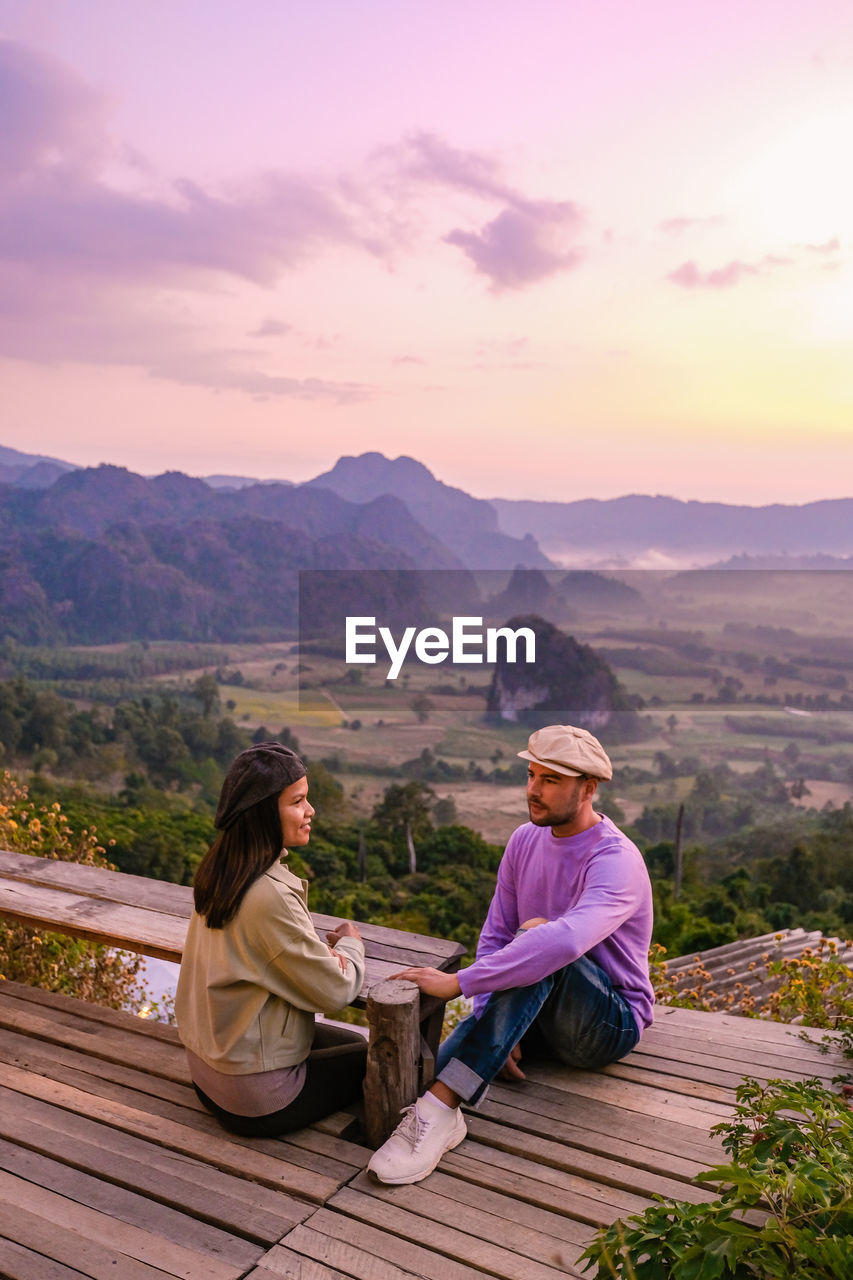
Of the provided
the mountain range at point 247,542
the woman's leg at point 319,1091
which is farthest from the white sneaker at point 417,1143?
the mountain range at point 247,542

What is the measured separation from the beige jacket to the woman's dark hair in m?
0.03

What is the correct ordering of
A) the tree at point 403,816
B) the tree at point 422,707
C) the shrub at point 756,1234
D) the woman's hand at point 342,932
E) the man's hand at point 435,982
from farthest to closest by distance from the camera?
the tree at point 422,707, the tree at point 403,816, the woman's hand at point 342,932, the man's hand at point 435,982, the shrub at point 756,1234

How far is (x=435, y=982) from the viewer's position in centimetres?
261

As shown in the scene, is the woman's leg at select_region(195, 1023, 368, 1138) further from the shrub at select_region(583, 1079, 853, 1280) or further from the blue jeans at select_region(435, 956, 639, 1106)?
the shrub at select_region(583, 1079, 853, 1280)

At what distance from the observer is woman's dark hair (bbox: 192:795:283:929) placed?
2340 millimetres

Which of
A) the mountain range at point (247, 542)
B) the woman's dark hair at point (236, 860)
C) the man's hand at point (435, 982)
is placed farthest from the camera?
the mountain range at point (247, 542)

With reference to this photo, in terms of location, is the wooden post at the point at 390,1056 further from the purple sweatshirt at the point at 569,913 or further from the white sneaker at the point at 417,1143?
the purple sweatshirt at the point at 569,913

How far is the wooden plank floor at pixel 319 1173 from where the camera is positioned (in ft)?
6.87

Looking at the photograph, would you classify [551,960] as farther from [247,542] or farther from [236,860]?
[247,542]

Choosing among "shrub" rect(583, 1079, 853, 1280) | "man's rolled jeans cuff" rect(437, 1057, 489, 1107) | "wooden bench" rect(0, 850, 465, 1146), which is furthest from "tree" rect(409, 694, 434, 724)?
"shrub" rect(583, 1079, 853, 1280)

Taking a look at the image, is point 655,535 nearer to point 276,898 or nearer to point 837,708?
point 837,708

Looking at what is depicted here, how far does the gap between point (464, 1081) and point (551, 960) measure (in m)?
0.37

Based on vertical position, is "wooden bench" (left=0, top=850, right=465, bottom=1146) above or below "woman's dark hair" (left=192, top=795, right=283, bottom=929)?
below

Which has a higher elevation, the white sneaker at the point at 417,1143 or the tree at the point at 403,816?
the white sneaker at the point at 417,1143
